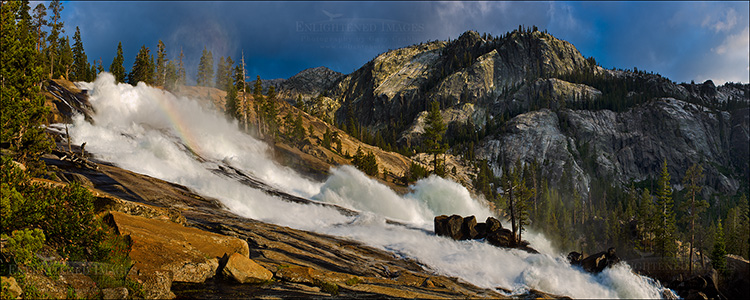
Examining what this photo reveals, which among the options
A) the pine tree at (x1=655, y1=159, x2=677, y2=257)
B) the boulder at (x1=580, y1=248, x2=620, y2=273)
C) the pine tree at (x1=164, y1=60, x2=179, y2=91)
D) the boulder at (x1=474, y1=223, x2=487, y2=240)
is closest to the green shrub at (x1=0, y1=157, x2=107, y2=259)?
the boulder at (x1=474, y1=223, x2=487, y2=240)

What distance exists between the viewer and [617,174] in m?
197

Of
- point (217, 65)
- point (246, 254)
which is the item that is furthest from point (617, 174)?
point (246, 254)

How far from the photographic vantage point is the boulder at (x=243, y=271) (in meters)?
14.5

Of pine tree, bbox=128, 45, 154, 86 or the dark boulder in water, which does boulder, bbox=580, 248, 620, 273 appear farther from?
pine tree, bbox=128, 45, 154, 86

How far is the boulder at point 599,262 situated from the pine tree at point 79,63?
341 ft

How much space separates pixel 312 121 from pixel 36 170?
3609 inches

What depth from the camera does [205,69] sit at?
400 feet

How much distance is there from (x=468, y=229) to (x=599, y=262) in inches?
488

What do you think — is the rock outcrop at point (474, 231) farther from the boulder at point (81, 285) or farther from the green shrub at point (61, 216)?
the boulder at point (81, 285)

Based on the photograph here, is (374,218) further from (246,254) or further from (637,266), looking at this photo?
(637,266)

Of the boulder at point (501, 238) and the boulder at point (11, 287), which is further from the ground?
the boulder at point (501, 238)

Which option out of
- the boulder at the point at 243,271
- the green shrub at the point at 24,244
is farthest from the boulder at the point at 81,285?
the boulder at the point at 243,271

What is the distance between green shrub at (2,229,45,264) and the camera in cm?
964

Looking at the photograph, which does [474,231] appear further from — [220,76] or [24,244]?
[220,76]
